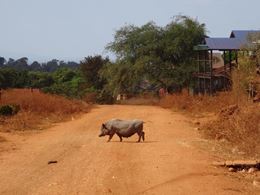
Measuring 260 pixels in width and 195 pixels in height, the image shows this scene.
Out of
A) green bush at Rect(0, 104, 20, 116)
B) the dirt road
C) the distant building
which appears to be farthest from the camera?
the distant building

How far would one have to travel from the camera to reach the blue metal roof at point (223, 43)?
1554 inches

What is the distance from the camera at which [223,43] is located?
40.9m

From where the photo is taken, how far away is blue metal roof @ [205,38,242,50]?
129ft

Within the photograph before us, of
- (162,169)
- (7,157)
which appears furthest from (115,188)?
(7,157)

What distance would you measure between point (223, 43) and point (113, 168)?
30.7 meters

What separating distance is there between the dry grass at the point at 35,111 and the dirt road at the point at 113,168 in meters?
4.77

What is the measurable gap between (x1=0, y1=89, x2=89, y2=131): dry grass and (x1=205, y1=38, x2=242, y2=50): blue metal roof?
42.7ft

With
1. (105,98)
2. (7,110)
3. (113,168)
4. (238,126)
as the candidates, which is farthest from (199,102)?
(113,168)

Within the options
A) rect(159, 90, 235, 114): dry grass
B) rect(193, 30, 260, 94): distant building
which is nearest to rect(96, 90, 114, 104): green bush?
rect(193, 30, 260, 94): distant building

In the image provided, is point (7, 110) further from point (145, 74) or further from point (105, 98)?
point (145, 74)

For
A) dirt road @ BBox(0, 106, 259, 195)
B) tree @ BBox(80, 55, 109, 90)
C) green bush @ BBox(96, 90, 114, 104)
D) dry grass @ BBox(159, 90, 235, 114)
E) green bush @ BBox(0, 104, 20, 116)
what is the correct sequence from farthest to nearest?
tree @ BBox(80, 55, 109, 90), green bush @ BBox(96, 90, 114, 104), dry grass @ BBox(159, 90, 235, 114), green bush @ BBox(0, 104, 20, 116), dirt road @ BBox(0, 106, 259, 195)

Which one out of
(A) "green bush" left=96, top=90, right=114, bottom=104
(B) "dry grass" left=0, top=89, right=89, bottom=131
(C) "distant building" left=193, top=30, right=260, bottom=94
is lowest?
(A) "green bush" left=96, top=90, right=114, bottom=104

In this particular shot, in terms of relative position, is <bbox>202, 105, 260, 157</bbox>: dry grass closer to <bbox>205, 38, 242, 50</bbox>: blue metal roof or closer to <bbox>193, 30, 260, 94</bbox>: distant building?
<bbox>193, 30, 260, 94</bbox>: distant building

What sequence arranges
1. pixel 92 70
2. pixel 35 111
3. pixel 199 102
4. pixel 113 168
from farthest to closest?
pixel 92 70 < pixel 199 102 < pixel 35 111 < pixel 113 168
